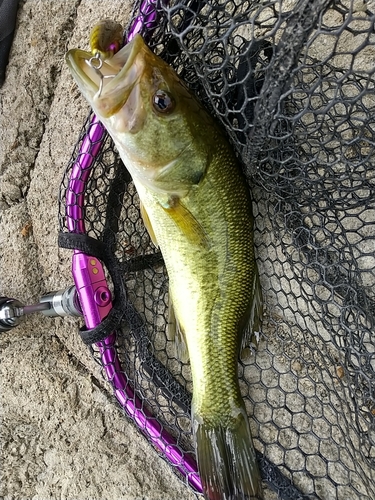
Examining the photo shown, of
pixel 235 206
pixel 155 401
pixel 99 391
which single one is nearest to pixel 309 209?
pixel 235 206

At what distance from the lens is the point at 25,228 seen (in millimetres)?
2346

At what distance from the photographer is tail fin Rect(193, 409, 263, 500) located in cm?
161

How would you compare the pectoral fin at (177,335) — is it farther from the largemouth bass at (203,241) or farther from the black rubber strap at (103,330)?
the black rubber strap at (103,330)

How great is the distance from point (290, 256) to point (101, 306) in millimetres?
740

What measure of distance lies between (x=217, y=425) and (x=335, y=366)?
19.5 inches

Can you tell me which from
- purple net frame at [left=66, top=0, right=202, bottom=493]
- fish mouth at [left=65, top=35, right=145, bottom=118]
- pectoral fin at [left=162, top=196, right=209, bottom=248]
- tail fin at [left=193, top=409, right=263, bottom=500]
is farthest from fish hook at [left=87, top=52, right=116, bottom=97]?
tail fin at [left=193, top=409, right=263, bottom=500]

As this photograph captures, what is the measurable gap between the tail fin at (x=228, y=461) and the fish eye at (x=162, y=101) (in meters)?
1.06

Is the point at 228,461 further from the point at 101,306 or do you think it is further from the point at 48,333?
the point at 48,333

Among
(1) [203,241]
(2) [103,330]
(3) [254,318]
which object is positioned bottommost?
(3) [254,318]

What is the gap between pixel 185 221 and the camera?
1.57m

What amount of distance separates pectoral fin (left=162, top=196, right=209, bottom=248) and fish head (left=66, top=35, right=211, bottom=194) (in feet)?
→ 0.15

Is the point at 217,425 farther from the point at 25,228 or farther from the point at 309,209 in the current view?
the point at 25,228

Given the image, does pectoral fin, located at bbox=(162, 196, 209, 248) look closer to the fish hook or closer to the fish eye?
the fish eye

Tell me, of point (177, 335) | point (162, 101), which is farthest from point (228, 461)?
point (162, 101)
